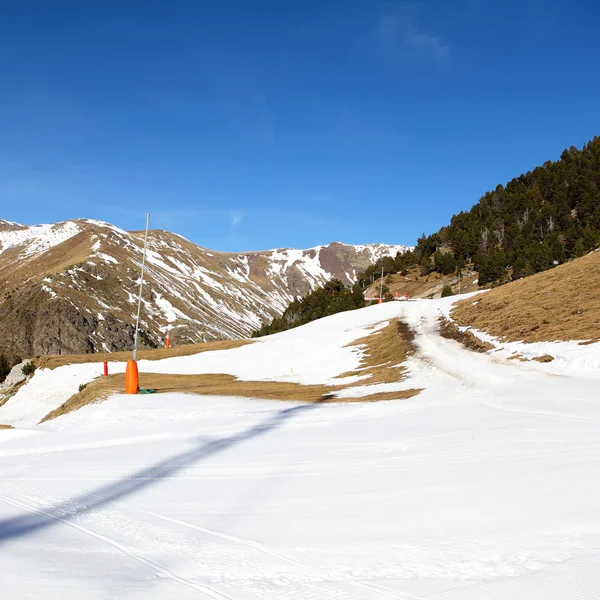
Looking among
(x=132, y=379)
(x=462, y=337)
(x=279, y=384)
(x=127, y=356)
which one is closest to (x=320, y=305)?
(x=127, y=356)

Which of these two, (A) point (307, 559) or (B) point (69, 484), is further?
(B) point (69, 484)

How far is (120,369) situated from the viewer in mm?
36125

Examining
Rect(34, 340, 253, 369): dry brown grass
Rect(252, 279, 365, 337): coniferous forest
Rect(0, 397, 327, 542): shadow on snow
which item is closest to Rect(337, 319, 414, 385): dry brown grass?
Rect(0, 397, 327, 542): shadow on snow

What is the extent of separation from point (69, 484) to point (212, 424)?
5.94m

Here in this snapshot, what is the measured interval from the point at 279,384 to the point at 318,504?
20.3 meters

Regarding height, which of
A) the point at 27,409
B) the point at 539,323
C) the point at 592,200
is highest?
the point at 592,200

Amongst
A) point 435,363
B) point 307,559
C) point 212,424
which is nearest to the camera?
point 307,559

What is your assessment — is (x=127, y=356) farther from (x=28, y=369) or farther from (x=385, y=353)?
(x=385, y=353)

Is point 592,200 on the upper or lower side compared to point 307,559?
upper

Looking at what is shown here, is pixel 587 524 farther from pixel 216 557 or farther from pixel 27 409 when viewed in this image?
pixel 27 409

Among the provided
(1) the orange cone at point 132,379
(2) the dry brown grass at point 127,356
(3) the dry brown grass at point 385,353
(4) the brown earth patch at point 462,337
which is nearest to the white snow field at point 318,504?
(1) the orange cone at point 132,379

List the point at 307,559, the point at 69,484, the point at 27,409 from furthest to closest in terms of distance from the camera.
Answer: the point at 27,409 → the point at 69,484 → the point at 307,559

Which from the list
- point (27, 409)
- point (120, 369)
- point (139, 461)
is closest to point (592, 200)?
point (120, 369)

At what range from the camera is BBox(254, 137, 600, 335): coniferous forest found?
303 ft
